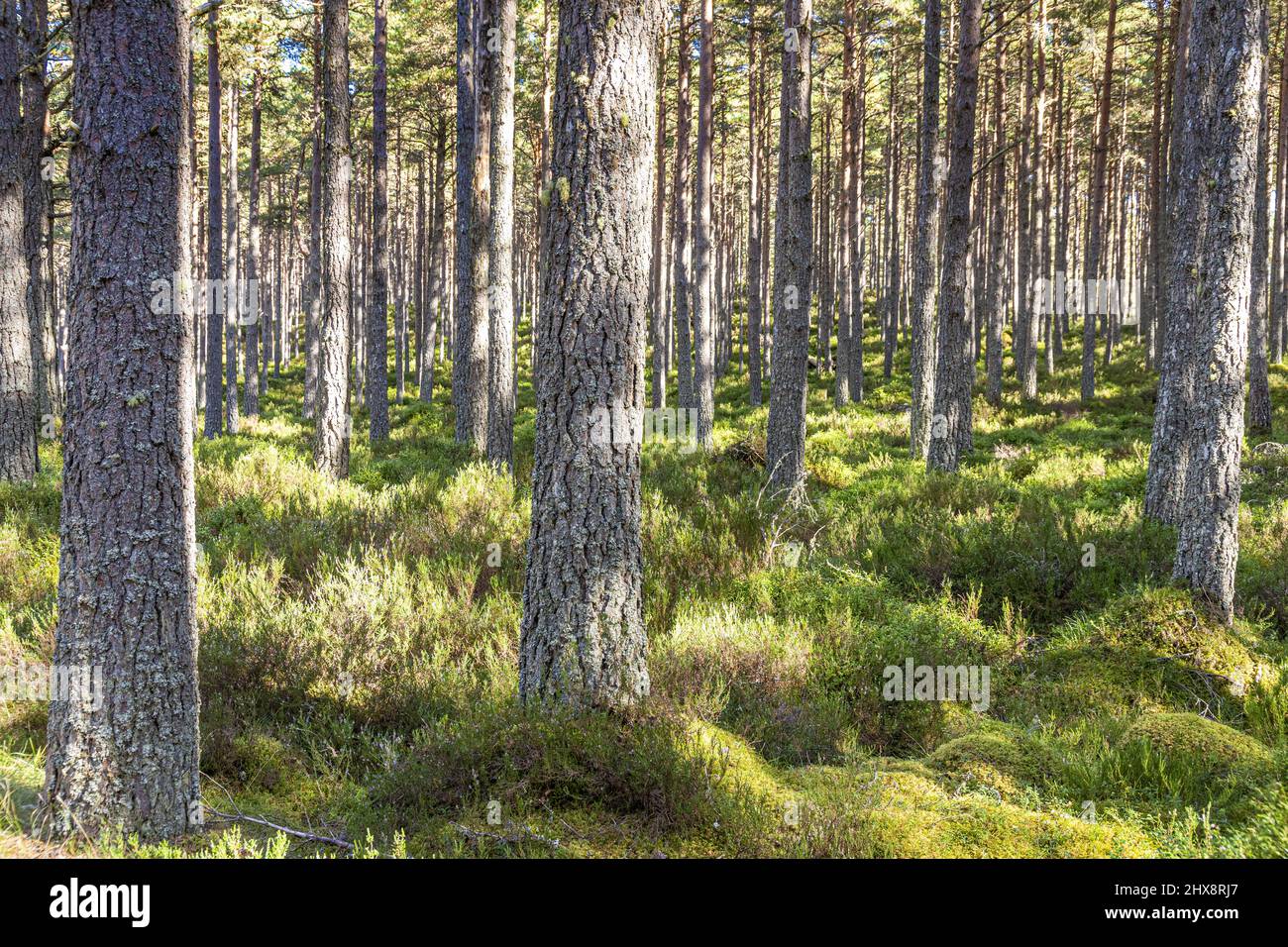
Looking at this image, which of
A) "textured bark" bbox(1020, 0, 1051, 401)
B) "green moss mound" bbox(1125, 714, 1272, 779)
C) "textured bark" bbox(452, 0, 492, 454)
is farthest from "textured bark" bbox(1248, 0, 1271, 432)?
Answer: "textured bark" bbox(452, 0, 492, 454)

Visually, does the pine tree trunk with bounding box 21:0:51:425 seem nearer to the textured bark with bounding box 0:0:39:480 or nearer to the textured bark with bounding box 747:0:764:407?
the textured bark with bounding box 0:0:39:480

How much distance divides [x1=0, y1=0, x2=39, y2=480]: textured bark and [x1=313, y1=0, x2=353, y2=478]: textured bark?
3.26 m

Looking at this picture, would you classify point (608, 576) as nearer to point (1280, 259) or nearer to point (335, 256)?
point (335, 256)

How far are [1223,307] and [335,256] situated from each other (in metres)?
10.0

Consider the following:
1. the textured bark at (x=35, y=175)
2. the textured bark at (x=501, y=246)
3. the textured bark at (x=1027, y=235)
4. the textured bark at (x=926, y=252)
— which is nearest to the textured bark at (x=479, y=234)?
the textured bark at (x=501, y=246)

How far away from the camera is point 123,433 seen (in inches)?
126

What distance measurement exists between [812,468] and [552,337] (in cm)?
801

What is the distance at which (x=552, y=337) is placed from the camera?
13.6ft

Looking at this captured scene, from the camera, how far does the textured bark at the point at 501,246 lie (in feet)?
35.9

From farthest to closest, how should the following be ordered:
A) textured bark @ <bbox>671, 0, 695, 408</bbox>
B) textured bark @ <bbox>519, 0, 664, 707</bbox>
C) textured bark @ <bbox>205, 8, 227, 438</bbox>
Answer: textured bark @ <bbox>671, 0, 695, 408</bbox>, textured bark @ <bbox>205, 8, 227, 438</bbox>, textured bark @ <bbox>519, 0, 664, 707</bbox>

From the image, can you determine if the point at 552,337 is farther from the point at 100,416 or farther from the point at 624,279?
the point at 100,416

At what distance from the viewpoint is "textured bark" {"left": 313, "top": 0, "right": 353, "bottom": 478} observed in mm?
10305

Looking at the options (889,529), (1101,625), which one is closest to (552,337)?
(1101,625)

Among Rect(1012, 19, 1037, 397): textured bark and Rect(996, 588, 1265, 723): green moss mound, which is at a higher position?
Rect(1012, 19, 1037, 397): textured bark
